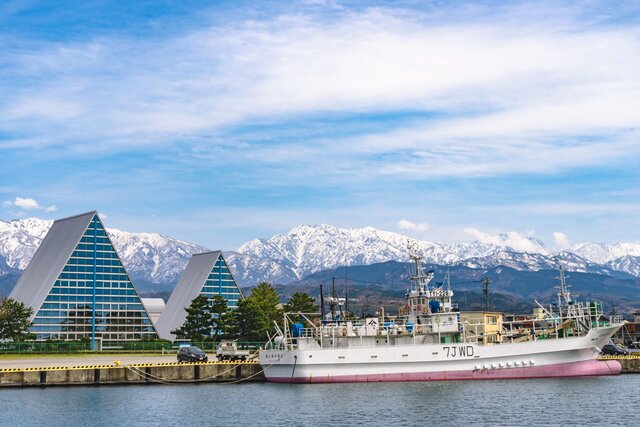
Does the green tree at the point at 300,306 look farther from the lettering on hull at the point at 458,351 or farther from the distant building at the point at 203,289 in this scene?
the lettering on hull at the point at 458,351

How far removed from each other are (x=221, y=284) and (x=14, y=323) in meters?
50.6

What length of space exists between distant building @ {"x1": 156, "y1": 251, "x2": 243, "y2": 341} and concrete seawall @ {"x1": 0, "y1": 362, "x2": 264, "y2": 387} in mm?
73367

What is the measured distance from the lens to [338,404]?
226 ft

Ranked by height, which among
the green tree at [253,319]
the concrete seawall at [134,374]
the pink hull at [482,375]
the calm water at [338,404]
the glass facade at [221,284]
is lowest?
the calm water at [338,404]

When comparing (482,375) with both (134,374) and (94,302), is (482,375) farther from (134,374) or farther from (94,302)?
(94,302)

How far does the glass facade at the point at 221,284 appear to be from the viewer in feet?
539

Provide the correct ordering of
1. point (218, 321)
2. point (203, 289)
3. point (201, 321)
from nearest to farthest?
point (218, 321)
point (201, 321)
point (203, 289)

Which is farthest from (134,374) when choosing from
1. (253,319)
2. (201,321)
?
(201,321)

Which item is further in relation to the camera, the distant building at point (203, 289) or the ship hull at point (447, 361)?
the distant building at point (203, 289)

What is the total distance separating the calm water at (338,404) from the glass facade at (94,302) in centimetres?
6038

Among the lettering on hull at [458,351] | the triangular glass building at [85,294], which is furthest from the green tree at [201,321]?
the lettering on hull at [458,351]

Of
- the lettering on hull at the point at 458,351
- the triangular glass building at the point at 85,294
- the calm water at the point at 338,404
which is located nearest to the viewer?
the calm water at the point at 338,404

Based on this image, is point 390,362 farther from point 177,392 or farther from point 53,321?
point 53,321

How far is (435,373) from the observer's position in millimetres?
84500
